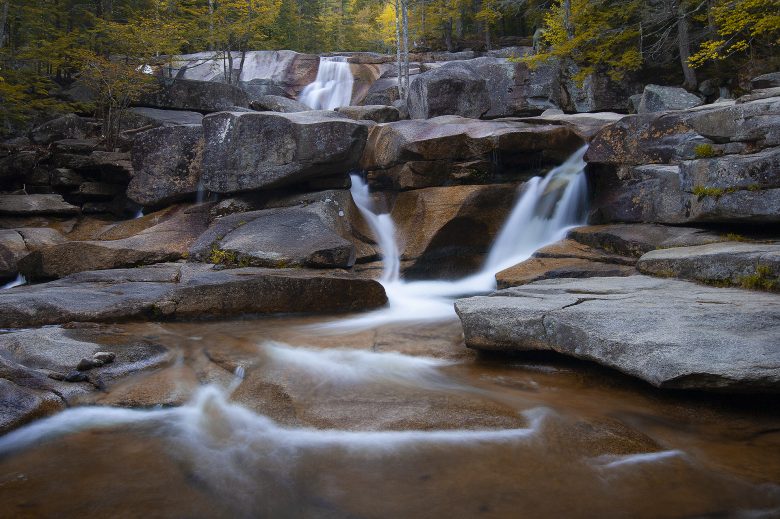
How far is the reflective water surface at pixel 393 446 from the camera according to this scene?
2.97 m

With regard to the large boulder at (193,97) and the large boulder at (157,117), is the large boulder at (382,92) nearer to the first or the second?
the large boulder at (193,97)

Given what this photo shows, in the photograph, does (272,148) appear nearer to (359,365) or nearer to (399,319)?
(399,319)

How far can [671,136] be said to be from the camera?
31.0 feet

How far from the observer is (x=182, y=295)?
24.2ft

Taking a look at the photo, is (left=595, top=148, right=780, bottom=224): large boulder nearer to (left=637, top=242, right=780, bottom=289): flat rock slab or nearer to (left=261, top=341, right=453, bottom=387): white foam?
(left=637, top=242, right=780, bottom=289): flat rock slab

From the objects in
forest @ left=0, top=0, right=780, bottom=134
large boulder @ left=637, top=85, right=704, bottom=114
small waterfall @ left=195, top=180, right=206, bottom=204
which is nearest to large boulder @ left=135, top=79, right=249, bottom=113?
forest @ left=0, top=0, right=780, bottom=134

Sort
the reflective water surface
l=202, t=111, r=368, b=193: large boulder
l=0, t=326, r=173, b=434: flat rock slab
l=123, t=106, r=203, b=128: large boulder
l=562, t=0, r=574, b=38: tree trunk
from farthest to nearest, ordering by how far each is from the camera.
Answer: l=562, t=0, r=574, b=38: tree trunk < l=123, t=106, r=203, b=128: large boulder < l=202, t=111, r=368, b=193: large boulder < l=0, t=326, r=173, b=434: flat rock slab < the reflective water surface

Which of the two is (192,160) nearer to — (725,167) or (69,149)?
(69,149)

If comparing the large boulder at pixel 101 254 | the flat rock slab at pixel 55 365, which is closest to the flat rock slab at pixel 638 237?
the flat rock slab at pixel 55 365

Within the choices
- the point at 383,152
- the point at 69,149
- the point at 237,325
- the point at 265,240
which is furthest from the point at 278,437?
the point at 69,149

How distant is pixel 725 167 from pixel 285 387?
654cm

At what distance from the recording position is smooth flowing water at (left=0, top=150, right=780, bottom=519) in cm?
298

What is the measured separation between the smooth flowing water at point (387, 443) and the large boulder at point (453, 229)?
4531 mm

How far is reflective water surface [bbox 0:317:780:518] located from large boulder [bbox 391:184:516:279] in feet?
16.4
